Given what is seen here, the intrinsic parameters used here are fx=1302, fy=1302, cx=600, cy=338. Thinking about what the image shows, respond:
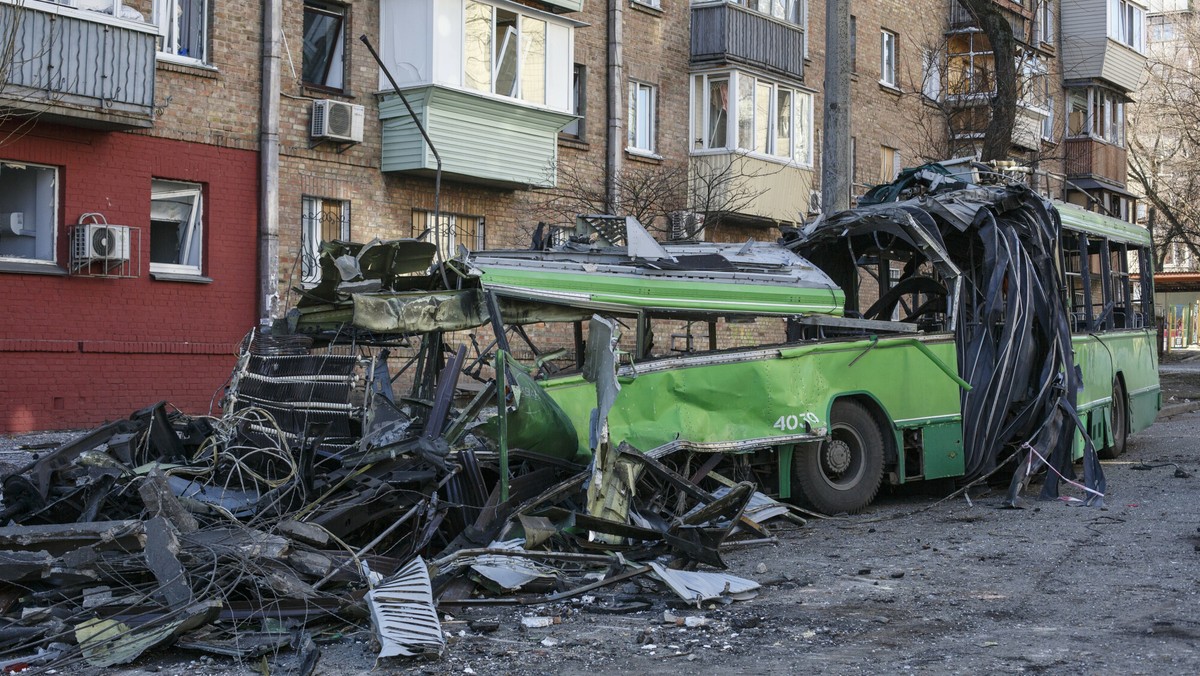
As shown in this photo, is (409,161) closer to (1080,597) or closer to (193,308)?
(193,308)

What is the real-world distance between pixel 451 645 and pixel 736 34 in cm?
2137

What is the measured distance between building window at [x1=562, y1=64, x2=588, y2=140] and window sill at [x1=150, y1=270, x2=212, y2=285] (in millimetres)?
8157

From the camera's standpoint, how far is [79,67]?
15633mm

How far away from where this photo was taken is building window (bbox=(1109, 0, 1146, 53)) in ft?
133

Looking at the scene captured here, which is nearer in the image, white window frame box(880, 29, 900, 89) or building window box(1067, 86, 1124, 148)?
white window frame box(880, 29, 900, 89)

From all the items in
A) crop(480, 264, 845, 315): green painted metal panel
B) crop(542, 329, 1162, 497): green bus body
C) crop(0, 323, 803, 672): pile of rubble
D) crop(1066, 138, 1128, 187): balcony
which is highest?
crop(1066, 138, 1128, 187): balcony

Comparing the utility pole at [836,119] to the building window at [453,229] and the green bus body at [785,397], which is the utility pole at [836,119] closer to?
the green bus body at [785,397]

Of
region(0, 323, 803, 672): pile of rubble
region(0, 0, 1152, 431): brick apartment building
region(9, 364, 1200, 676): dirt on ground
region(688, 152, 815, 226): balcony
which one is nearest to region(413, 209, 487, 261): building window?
region(0, 0, 1152, 431): brick apartment building

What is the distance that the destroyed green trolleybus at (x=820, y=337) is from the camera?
8.77m

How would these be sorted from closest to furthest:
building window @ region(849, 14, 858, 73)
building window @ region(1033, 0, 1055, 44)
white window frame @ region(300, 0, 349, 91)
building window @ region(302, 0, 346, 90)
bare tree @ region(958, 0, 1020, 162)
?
building window @ region(302, 0, 346, 90) → white window frame @ region(300, 0, 349, 91) → bare tree @ region(958, 0, 1020, 162) → building window @ region(849, 14, 858, 73) → building window @ region(1033, 0, 1055, 44)

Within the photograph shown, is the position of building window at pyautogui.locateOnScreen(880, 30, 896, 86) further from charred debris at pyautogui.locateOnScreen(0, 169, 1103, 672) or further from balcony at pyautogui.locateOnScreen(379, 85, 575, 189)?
charred debris at pyautogui.locateOnScreen(0, 169, 1103, 672)

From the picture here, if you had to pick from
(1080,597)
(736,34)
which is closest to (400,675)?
(1080,597)

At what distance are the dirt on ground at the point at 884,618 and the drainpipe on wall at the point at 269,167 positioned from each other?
10907 mm

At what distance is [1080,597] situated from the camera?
709 cm
